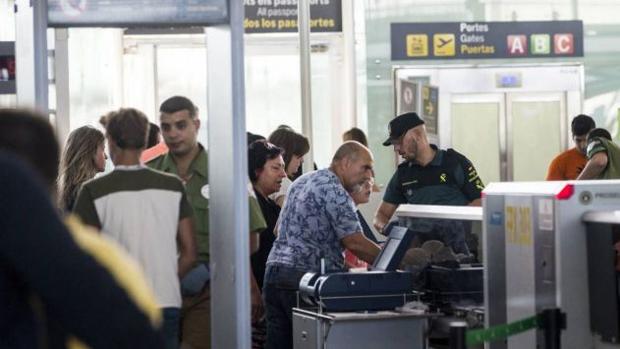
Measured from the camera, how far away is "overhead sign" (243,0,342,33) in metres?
16.5

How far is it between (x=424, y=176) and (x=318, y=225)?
1.63 m

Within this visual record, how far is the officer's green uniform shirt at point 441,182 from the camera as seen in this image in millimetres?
8180

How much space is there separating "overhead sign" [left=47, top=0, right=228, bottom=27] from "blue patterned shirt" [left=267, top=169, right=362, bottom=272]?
6.11 ft

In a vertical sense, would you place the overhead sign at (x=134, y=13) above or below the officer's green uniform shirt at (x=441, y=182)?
above

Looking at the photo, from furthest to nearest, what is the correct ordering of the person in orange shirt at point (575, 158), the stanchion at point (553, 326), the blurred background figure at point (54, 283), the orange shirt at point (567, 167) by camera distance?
the orange shirt at point (567, 167) → the person in orange shirt at point (575, 158) → the stanchion at point (553, 326) → the blurred background figure at point (54, 283)

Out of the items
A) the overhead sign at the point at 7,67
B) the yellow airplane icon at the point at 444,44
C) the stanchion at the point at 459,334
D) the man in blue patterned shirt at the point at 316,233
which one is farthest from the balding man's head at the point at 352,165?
the yellow airplane icon at the point at 444,44

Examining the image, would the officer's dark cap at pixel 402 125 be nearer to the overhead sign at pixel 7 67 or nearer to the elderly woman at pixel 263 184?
the elderly woman at pixel 263 184

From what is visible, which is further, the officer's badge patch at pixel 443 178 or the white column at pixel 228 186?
the officer's badge patch at pixel 443 178

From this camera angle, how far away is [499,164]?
685 inches

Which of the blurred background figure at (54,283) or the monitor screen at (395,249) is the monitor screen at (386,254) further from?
the blurred background figure at (54,283)

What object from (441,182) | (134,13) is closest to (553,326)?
(134,13)

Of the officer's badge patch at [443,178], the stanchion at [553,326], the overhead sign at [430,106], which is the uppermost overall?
the overhead sign at [430,106]

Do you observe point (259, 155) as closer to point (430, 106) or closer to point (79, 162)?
point (79, 162)

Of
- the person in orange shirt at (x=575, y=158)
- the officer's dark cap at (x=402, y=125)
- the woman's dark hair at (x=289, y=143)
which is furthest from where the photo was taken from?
the person in orange shirt at (x=575, y=158)
